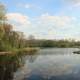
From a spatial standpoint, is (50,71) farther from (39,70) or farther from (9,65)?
(9,65)

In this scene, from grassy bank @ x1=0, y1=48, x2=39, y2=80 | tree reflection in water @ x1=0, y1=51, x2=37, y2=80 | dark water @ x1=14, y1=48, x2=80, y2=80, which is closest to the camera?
→ dark water @ x1=14, y1=48, x2=80, y2=80

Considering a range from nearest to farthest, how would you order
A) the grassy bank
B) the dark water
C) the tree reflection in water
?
1. the dark water
2. the tree reflection in water
3. the grassy bank

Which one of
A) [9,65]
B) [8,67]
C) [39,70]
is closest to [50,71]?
[39,70]

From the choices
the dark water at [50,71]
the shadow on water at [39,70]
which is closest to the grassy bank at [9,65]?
the shadow on water at [39,70]

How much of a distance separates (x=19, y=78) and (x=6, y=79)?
1.62m

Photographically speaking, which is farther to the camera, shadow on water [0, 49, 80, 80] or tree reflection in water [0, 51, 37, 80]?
tree reflection in water [0, 51, 37, 80]

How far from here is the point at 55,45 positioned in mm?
185625

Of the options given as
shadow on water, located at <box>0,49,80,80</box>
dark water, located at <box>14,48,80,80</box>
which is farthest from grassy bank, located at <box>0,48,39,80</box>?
dark water, located at <box>14,48,80,80</box>

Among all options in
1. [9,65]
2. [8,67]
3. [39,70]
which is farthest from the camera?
[9,65]

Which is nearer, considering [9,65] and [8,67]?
[8,67]

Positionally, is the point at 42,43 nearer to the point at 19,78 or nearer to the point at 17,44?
the point at 17,44

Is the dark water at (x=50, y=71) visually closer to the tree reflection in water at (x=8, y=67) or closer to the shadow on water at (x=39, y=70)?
the shadow on water at (x=39, y=70)

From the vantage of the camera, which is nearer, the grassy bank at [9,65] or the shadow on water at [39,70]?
the shadow on water at [39,70]

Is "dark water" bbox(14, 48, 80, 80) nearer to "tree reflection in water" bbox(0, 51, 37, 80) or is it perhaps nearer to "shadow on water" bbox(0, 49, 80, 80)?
"shadow on water" bbox(0, 49, 80, 80)
